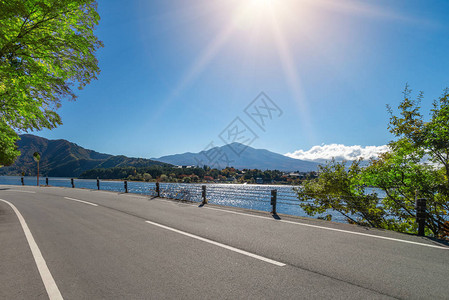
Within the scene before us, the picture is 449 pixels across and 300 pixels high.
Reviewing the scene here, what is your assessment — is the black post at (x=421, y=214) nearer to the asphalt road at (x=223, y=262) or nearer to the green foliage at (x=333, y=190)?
the asphalt road at (x=223, y=262)

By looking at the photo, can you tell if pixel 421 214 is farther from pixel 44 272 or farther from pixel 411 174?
pixel 44 272

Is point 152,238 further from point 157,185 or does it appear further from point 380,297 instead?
point 157,185

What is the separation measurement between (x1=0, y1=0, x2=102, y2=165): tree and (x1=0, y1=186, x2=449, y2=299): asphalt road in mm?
4547

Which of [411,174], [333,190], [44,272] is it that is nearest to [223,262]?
[44,272]

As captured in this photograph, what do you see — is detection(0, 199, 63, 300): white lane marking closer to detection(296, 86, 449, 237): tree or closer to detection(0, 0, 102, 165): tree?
detection(0, 0, 102, 165): tree

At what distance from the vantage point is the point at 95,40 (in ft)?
24.0

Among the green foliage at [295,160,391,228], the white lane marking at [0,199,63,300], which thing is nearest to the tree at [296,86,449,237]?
the green foliage at [295,160,391,228]

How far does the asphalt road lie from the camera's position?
117 inches

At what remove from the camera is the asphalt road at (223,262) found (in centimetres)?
296

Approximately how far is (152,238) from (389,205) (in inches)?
495

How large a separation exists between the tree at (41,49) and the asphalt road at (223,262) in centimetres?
455

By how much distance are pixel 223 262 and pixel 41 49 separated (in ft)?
26.4

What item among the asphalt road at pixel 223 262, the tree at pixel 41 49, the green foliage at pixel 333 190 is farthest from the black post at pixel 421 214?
the tree at pixel 41 49

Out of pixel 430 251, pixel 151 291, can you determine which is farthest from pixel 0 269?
pixel 430 251
